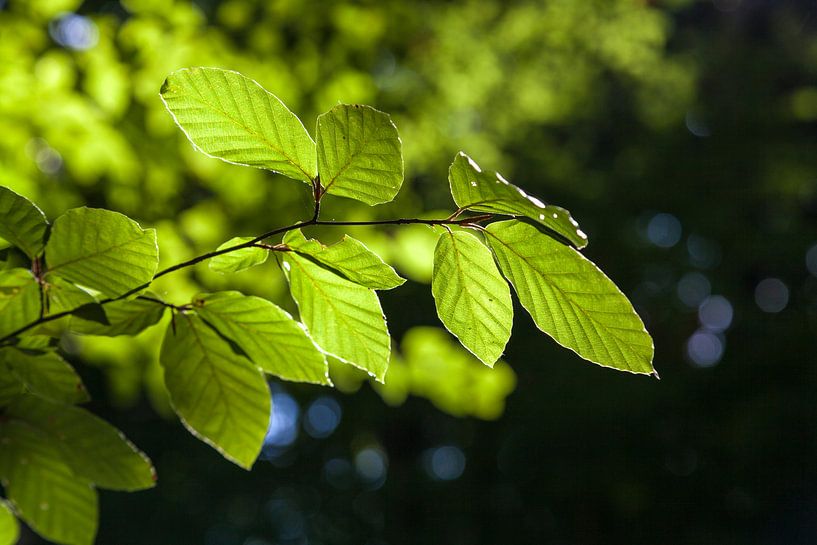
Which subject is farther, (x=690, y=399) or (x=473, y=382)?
(x=690, y=399)

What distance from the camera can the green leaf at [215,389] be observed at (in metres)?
0.49

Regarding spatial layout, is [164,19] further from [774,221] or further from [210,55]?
[774,221]

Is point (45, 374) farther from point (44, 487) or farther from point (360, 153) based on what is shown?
point (360, 153)

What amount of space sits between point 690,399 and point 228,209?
4.93 meters

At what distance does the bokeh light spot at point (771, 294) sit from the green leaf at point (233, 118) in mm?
7099

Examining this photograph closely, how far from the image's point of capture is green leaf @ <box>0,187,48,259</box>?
40cm

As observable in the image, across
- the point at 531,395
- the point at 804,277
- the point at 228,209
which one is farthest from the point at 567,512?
the point at 228,209

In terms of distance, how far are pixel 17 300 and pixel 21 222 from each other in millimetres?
79

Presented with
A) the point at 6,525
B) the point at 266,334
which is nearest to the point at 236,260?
the point at 266,334

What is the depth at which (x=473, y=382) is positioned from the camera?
6.72 feet

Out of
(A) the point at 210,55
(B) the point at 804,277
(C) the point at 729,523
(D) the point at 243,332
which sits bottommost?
(C) the point at 729,523

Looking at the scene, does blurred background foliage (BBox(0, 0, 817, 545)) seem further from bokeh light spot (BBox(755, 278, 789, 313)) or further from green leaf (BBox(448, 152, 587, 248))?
green leaf (BBox(448, 152, 587, 248))

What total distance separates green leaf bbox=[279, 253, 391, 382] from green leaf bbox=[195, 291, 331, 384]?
0.01 m

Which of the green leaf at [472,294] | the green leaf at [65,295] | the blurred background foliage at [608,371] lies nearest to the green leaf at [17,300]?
the green leaf at [65,295]
